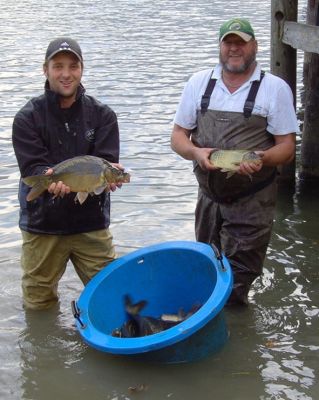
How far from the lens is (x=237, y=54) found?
5711 mm

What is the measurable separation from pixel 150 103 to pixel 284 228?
6416 mm

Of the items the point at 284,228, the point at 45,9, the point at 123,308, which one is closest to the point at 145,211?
the point at 284,228

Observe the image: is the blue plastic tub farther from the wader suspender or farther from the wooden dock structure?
the wooden dock structure

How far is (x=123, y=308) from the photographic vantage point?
240 inches

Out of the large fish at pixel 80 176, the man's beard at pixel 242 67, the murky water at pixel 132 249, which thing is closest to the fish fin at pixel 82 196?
the large fish at pixel 80 176

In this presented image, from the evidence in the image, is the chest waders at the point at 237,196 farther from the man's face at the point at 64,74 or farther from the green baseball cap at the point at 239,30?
the man's face at the point at 64,74

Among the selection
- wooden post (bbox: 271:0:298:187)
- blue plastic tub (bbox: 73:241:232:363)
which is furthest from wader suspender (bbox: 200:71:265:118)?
wooden post (bbox: 271:0:298:187)

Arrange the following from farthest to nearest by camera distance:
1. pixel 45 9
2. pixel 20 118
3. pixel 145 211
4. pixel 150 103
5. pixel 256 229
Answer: pixel 45 9, pixel 150 103, pixel 145 211, pixel 256 229, pixel 20 118

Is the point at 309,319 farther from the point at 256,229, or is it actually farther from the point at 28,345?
the point at 28,345

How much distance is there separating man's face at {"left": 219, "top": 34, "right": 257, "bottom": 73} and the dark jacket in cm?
99

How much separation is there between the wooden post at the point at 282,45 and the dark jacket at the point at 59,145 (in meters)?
3.36

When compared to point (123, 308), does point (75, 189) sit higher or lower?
higher

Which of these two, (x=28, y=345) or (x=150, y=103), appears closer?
(x=28, y=345)

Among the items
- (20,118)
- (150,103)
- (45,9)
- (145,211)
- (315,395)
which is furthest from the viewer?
(45,9)
